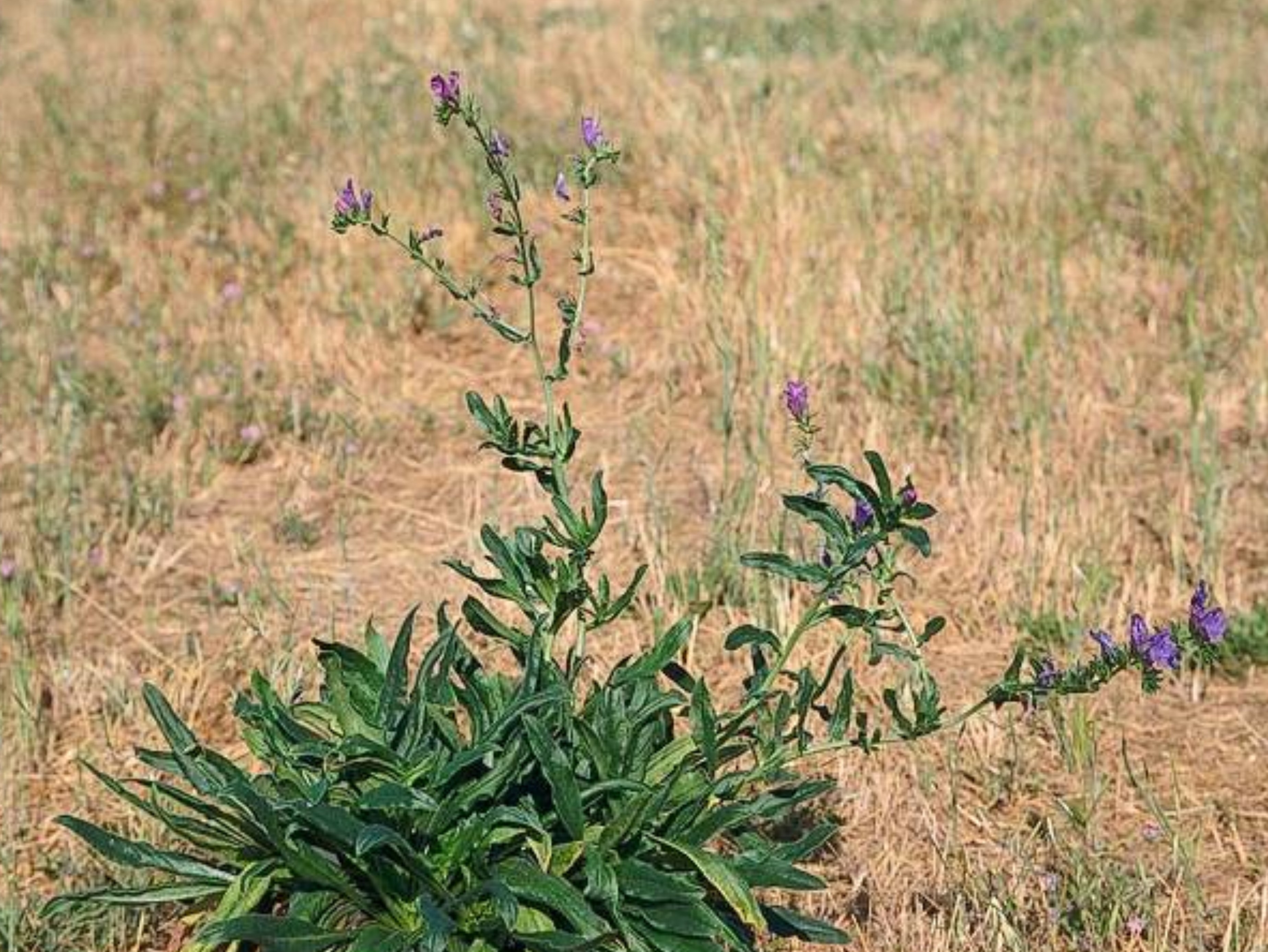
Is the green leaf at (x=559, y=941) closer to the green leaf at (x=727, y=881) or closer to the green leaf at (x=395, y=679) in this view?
the green leaf at (x=727, y=881)

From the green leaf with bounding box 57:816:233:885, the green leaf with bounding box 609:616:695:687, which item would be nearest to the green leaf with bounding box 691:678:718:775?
the green leaf with bounding box 609:616:695:687

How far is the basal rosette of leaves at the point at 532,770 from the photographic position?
2566mm

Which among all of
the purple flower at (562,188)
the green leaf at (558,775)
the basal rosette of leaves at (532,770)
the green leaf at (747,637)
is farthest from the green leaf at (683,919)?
the purple flower at (562,188)

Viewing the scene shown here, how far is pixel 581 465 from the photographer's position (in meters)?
4.71

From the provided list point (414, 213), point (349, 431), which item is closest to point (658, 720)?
point (349, 431)

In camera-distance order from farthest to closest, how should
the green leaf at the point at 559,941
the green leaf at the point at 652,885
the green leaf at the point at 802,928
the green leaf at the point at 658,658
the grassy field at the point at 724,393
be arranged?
the grassy field at the point at 724,393, the green leaf at the point at 658,658, the green leaf at the point at 802,928, the green leaf at the point at 652,885, the green leaf at the point at 559,941

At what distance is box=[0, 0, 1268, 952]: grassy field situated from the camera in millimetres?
3422

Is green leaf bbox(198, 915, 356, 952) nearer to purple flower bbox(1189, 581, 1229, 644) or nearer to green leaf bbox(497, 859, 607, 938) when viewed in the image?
green leaf bbox(497, 859, 607, 938)

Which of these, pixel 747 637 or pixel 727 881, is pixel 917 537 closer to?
pixel 747 637

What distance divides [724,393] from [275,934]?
2362 mm

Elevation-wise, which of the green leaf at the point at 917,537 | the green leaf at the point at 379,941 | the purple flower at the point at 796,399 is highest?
the purple flower at the point at 796,399

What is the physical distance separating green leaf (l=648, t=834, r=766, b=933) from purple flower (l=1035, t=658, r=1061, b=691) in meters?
0.51

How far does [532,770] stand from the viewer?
2.78 meters

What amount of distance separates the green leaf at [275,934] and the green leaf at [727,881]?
488 mm
